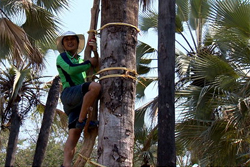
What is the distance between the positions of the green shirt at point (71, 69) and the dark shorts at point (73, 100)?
0.10 m

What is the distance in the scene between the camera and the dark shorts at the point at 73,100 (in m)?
4.44

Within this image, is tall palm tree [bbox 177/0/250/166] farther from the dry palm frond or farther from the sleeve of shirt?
the sleeve of shirt

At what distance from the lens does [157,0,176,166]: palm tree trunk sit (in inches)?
155

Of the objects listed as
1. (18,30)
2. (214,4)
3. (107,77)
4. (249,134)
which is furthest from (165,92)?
(18,30)

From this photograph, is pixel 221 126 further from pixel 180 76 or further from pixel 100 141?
pixel 100 141

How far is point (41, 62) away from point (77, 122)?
7.13 m

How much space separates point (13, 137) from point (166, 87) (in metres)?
7.85

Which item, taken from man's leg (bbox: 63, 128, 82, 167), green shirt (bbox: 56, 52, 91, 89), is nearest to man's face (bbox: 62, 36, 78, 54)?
green shirt (bbox: 56, 52, 91, 89)

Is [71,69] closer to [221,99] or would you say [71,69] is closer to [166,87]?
[166,87]

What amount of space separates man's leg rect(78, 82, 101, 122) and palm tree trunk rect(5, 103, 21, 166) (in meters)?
7.23

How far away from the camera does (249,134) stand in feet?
26.3

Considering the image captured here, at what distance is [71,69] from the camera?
449 cm

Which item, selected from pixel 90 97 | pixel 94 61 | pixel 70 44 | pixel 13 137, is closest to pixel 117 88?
pixel 90 97

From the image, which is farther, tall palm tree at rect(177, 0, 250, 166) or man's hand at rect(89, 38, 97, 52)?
tall palm tree at rect(177, 0, 250, 166)
